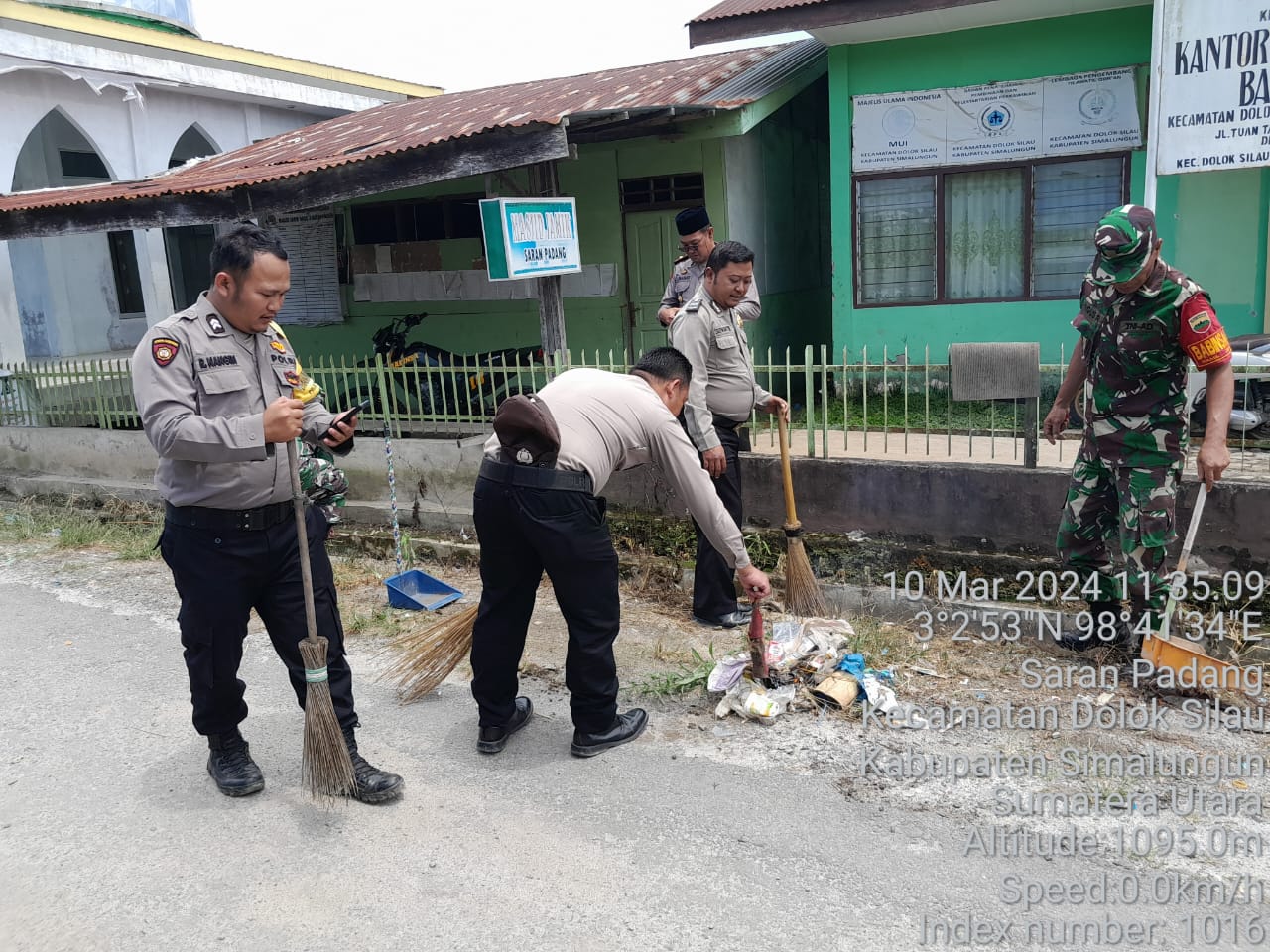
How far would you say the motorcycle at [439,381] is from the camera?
6.85 meters

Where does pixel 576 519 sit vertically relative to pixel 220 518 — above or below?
below

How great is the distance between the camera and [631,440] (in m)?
3.54

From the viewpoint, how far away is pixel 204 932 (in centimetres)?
273

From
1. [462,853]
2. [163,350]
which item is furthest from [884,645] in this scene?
[163,350]

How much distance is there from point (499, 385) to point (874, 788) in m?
4.77

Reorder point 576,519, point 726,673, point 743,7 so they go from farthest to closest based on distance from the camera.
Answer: point 743,7
point 726,673
point 576,519

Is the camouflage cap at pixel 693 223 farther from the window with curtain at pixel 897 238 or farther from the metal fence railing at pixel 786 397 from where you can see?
the window with curtain at pixel 897 238

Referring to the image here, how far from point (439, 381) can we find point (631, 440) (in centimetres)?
503

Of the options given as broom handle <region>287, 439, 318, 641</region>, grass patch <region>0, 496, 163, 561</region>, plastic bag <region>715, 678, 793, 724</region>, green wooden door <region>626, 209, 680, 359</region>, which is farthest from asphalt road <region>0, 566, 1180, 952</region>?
green wooden door <region>626, 209, 680, 359</region>

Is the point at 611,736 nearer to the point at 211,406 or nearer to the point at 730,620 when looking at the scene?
the point at 730,620

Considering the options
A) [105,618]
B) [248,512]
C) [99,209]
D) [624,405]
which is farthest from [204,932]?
[99,209]

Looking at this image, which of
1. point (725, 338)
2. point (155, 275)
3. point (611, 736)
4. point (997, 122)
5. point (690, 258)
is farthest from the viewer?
point (155, 275)

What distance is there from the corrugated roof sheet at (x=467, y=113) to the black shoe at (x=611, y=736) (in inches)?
148

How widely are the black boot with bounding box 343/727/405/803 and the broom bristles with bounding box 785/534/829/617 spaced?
2173mm
